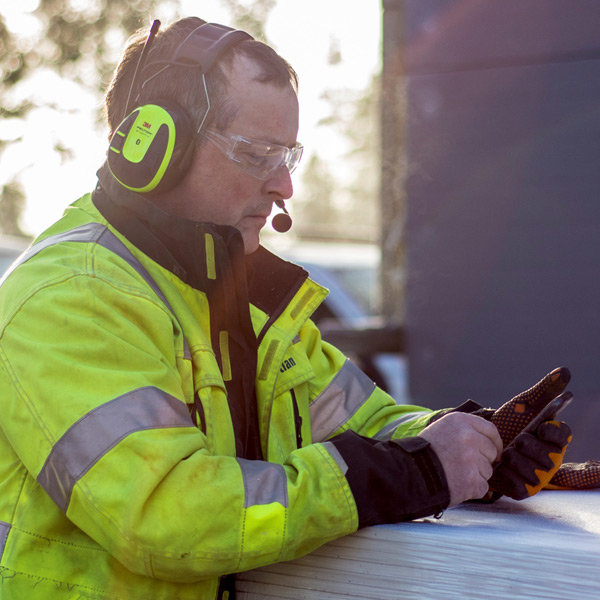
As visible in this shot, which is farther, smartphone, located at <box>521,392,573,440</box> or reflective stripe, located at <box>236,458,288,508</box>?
smartphone, located at <box>521,392,573,440</box>

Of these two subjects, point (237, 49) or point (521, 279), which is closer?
point (237, 49)

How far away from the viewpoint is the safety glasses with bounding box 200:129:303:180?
2.21m

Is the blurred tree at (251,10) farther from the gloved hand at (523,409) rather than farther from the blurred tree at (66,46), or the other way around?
the gloved hand at (523,409)

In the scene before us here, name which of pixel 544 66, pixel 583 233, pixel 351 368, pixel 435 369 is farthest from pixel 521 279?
pixel 351 368

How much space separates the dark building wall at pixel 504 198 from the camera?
5.94m

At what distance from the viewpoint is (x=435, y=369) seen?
6.57m

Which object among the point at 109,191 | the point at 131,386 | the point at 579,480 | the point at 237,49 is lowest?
the point at 579,480

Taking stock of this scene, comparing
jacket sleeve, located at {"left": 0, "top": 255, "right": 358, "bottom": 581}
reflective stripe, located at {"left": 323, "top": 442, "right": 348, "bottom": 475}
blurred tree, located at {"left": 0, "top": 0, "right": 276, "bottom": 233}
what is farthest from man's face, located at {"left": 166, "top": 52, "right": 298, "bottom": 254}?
blurred tree, located at {"left": 0, "top": 0, "right": 276, "bottom": 233}

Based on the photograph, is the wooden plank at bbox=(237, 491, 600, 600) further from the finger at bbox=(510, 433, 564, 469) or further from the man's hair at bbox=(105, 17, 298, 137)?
the man's hair at bbox=(105, 17, 298, 137)

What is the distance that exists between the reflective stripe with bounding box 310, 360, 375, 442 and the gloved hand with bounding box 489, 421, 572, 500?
559 mm

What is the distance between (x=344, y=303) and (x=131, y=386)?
21.0ft

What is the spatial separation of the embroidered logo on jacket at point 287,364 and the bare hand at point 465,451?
18.7 inches

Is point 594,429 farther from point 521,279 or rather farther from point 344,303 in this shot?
point 344,303

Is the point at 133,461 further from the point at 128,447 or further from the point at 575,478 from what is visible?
the point at 575,478
